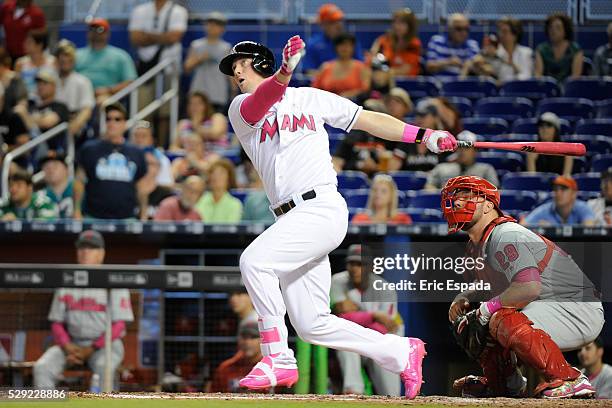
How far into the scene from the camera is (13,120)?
35.9ft

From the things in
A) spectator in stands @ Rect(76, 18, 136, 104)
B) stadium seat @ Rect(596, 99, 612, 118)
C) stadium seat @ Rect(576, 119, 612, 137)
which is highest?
spectator in stands @ Rect(76, 18, 136, 104)

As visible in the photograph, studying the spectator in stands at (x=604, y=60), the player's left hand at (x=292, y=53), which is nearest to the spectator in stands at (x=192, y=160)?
the spectator in stands at (x=604, y=60)

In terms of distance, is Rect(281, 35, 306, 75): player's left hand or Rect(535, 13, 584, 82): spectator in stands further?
Rect(535, 13, 584, 82): spectator in stands

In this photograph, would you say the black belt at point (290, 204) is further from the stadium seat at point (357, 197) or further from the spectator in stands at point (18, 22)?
the spectator in stands at point (18, 22)

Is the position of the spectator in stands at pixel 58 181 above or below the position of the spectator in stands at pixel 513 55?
below

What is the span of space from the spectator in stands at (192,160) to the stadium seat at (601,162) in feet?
10.6

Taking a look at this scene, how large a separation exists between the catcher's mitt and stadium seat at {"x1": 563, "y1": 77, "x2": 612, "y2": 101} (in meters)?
5.85

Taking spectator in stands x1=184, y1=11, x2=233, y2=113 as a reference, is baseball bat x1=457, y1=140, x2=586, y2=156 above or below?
below

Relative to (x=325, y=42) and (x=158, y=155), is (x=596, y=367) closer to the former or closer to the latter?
(x=158, y=155)

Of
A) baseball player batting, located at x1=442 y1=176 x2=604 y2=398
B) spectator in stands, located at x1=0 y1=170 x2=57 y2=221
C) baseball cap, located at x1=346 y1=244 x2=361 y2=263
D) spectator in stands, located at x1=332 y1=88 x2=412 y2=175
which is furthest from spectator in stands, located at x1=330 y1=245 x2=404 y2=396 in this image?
spectator in stands, located at x1=0 y1=170 x2=57 y2=221

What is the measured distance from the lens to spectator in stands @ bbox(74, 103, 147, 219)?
352 inches

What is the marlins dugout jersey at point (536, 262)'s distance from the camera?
539 centimetres

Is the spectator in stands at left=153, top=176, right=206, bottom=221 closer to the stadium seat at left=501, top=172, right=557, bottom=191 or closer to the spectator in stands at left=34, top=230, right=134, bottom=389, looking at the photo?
the spectator in stands at left=34, top=230, right=134, bottom=389

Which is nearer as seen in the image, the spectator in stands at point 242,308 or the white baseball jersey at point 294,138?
the white baseball jersey at point 294,138
